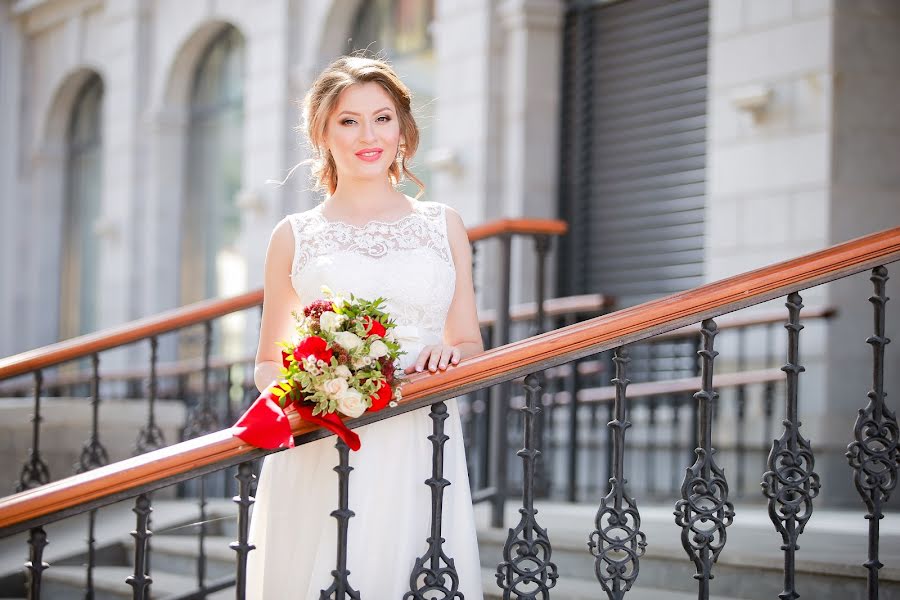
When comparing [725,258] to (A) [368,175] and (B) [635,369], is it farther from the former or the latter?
(A) [368,175]

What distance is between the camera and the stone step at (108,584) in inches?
190

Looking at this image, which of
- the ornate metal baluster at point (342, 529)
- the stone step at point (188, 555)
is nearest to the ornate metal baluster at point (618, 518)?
the ornate metal baluster at point (342, 529)

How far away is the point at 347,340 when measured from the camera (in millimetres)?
2502

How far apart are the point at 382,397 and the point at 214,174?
10.1 meters

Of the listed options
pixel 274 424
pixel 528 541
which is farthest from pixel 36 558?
pixel 528 541

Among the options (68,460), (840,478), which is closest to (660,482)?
(840,478)

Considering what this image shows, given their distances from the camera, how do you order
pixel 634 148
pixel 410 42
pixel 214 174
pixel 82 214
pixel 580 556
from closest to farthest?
pixel 580 556 < pixel 634 148 < pixel 410 42 < pixel 214 174 < pixel 82 214

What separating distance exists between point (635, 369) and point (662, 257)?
0.81 metres

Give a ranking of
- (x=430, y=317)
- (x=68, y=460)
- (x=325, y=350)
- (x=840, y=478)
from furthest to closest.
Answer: (x=840, y=478)
(x=68, y=460)
(x=430, y=317)
(x=325, y=350)

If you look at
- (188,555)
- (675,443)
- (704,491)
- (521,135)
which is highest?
(521,135)

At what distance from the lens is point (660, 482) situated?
7.41 meters

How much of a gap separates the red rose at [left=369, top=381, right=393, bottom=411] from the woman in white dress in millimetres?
188

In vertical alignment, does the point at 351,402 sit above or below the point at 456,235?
below

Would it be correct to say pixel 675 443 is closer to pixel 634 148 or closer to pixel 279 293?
pixel 634 148
